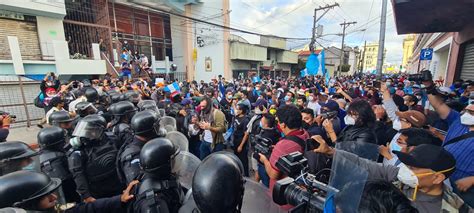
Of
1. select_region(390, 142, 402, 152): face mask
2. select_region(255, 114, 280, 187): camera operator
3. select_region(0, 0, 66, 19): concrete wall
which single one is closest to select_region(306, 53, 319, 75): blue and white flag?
select_region(255, 114, 280, 187): camera operator

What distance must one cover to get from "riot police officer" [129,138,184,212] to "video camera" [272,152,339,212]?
828 millimetres

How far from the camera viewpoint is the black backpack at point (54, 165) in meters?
2.29

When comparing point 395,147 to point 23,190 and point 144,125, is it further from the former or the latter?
point 23,190

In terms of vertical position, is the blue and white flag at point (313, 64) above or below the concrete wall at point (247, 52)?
below

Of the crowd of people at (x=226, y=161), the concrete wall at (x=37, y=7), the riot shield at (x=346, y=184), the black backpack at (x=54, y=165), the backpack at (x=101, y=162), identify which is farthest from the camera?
the concrete wall at (x=37, y=7)

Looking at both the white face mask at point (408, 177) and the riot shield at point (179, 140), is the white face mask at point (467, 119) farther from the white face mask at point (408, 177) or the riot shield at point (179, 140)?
the riot shield at point (179, 140)

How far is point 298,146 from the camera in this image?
2203 millimetres

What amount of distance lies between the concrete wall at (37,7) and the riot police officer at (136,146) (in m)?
13.6

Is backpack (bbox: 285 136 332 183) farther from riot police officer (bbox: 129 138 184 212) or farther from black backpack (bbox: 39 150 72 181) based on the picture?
black backpack (bbox: 39 150 72 181)

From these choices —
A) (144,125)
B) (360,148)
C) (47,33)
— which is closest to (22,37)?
(47,33)

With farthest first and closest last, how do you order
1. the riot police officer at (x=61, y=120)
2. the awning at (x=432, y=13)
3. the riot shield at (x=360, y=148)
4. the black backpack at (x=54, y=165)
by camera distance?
the awning at (x=432, y=13)
the riot police officer at (x=61, y=120)
the black backpack at (x=54, y=165)
the riot shield at (x=360, y=148)

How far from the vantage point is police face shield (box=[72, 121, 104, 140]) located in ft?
8.07

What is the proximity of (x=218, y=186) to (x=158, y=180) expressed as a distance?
2.50 ft

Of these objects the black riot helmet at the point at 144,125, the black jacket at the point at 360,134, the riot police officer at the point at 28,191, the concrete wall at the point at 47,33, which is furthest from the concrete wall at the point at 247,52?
the riot police officer at the point at 28,191
